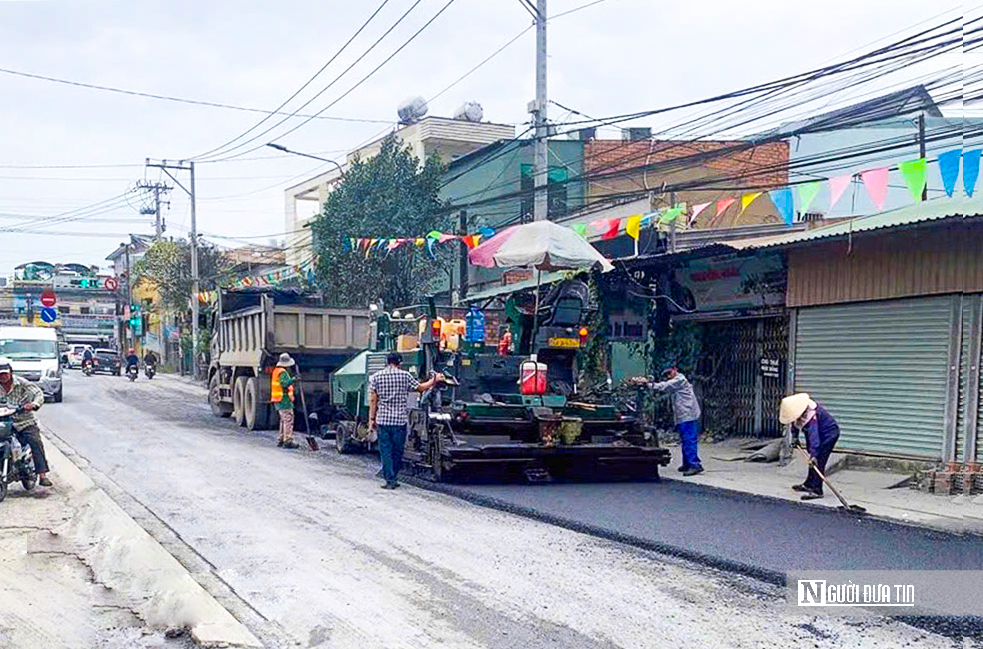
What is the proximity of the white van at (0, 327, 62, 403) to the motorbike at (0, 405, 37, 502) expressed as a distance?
1329 cm

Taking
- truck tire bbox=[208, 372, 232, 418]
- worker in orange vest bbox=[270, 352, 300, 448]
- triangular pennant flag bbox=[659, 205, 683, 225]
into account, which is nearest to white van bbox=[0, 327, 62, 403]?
truck tire bbox=[208, 372, 232, 418]

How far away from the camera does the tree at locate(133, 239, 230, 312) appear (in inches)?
1633

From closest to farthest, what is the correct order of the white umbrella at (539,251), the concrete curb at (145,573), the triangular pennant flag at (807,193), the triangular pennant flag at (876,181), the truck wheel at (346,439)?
1. the concrete curb at (145,573)
2. the white umbrella at (539,251)
3. the triangular pennant flag at (876,181)
4. the triangular pennant flag at (807,193)
5. the truck wheel at (346,439)

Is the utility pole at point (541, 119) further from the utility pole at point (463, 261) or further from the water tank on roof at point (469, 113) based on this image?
the water tank on roof at point (469, 113)

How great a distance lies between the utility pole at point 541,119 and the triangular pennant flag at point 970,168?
25.2 ft

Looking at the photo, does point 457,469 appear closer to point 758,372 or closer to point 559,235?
point 559,235

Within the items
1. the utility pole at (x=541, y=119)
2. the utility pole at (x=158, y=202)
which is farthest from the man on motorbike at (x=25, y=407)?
the utility pole at (x=158, y=202)

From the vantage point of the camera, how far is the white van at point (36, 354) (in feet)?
73.2

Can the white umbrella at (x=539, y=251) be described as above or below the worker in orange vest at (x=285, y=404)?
above

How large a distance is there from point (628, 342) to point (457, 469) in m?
7.17

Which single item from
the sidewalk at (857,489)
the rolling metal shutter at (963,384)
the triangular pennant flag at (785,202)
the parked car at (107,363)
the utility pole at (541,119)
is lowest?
the parked car at (107,363)

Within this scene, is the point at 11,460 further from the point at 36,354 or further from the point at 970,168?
the point at 36,354

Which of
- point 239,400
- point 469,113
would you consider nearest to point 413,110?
point 469,113

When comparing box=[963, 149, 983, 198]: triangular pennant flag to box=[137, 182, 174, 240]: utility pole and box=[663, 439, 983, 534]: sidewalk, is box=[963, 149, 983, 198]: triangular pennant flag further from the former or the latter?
box=[137, 182, 174, 240]: utility pole
